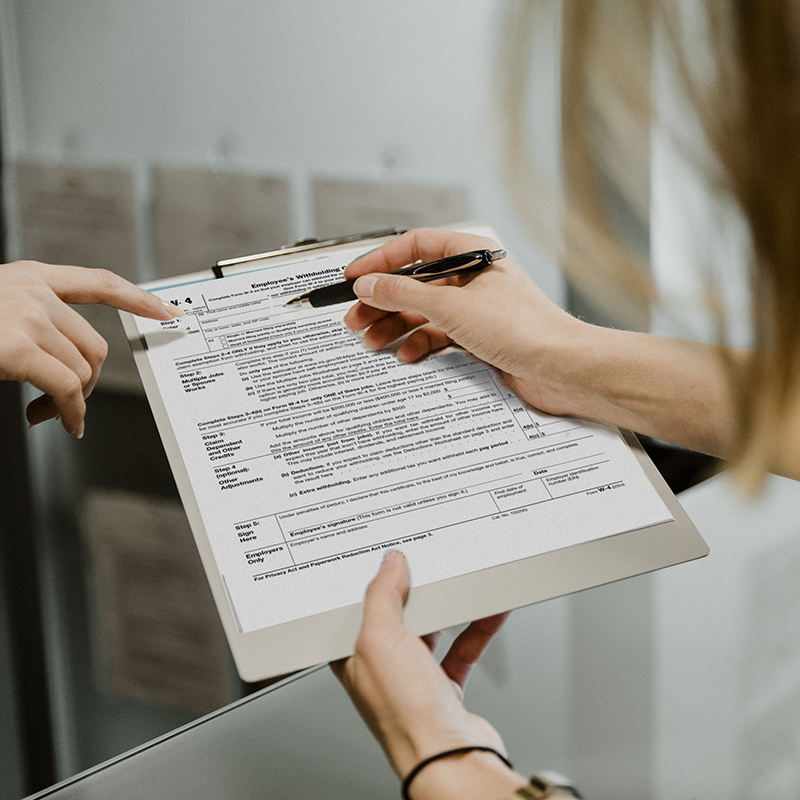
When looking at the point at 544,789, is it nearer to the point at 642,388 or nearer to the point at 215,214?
the point at 642,388

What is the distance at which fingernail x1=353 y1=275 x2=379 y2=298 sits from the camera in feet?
1.66

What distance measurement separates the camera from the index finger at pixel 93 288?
1.57 feet

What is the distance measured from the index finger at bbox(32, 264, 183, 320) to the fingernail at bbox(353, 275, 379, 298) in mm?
127

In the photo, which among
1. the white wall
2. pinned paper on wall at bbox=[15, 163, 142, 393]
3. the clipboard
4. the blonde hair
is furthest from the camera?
pinned paper on wall at bbox=[15, 163, 142, 393]

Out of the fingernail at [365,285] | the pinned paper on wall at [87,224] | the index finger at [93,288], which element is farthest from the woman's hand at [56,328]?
the pinned paper on wall at [87,224]

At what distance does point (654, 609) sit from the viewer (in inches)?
25.1

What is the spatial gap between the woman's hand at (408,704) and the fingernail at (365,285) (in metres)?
0.19

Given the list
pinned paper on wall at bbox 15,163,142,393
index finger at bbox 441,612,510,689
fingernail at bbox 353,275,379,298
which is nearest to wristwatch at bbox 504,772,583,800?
index finger at bbox 441,612,510,689

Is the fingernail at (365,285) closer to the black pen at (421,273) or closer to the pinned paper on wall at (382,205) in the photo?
the black pen at (421,273)

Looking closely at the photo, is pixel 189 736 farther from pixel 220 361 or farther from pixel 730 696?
pixel 730 696

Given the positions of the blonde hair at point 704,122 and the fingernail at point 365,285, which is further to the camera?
the fingernail at point 365,285

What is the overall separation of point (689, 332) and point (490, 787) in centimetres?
22

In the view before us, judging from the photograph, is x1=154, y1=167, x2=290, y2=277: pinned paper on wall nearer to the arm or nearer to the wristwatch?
the arm

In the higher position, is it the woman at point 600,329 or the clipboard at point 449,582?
the woman at point 600,329
